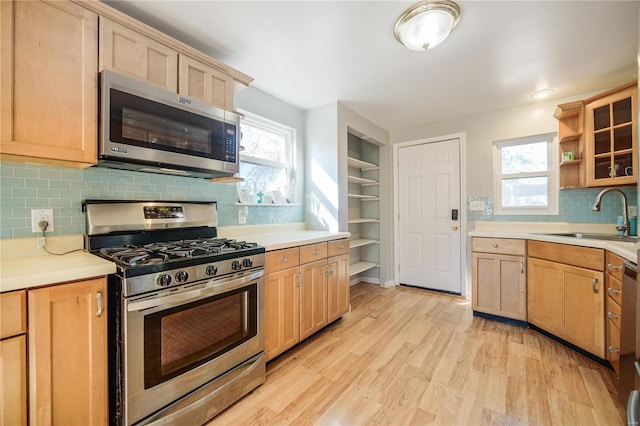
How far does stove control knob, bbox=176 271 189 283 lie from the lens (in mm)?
1332

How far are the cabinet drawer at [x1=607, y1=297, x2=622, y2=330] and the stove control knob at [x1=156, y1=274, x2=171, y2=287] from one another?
113 inches

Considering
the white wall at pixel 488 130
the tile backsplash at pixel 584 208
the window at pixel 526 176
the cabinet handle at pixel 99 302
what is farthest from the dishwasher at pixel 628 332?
the cabinet handle at pixel 99 302

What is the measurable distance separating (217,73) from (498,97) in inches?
117

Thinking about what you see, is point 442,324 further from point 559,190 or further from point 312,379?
point 559,190

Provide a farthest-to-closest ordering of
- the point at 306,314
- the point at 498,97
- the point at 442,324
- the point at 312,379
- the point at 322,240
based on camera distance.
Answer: the point at 498,97
the point at 442,324
the point at 322,240
the point at 306,314
the point at 312,379

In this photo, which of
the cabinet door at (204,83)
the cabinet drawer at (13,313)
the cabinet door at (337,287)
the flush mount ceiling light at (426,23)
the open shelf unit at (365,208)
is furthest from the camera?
the open shelf unit at (365,208)

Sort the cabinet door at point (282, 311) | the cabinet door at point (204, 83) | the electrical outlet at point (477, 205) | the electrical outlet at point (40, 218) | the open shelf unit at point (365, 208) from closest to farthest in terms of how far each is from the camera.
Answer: the electrical outlet at point (40, 218), the cabinet door at point (204, 83), the cabinet door at point (282, 311), the electrical outlet at point (477, 205), the open shelf unit at point (365, 208)

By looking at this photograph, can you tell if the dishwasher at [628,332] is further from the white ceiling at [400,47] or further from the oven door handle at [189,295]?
the oven door handle at [189,295]

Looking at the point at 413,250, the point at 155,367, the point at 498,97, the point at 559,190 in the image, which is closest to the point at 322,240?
the point at 155,367

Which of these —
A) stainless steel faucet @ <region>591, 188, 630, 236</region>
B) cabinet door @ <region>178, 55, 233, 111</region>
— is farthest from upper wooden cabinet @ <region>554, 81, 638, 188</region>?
cabinet door @ <region>178, 55, 233, 111</region>

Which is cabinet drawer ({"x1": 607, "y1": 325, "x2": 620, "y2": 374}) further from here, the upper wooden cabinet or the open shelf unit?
the open shelf unit

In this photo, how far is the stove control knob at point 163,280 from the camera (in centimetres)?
126

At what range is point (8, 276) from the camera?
0.98 meters

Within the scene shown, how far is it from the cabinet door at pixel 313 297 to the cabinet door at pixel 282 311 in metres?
0.06
